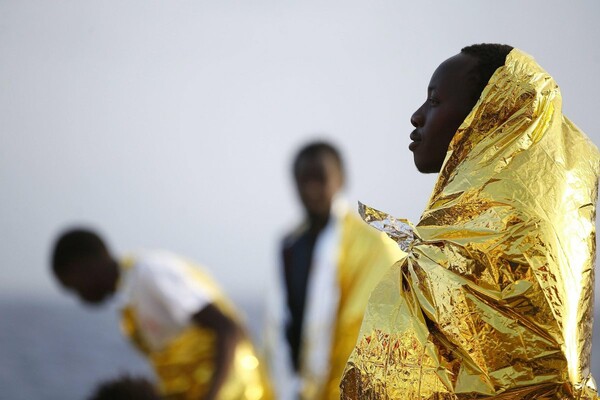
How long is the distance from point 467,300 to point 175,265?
224 centimetres

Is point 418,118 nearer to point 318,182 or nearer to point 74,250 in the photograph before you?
point 74,250

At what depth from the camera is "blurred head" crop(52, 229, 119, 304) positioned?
3.89 meters

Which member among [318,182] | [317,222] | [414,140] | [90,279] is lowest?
[317,222]

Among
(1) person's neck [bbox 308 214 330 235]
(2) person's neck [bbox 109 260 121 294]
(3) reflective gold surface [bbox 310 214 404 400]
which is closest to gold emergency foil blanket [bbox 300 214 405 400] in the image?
(3) reflective gold surface [bbox 310 214 404 400]

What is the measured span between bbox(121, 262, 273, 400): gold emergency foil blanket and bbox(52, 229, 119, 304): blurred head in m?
0.15

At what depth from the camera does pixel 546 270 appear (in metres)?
1.61

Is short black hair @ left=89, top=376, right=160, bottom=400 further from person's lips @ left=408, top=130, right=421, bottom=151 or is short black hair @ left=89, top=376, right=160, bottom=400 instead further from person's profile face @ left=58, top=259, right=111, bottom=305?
person's profile face @ left=58, top=259, right=111, bottom=305

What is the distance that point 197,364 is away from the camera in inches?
147

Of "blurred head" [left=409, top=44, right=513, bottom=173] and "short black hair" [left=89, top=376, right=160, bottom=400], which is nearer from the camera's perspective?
"blurred head" [left=409, top=44, right=513, bottom=173]

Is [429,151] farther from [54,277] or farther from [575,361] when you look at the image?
[54,277]

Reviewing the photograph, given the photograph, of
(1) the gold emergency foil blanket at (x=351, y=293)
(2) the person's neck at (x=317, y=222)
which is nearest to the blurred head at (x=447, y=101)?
(1) the gold emergency foil blanket at (x=351, y=293)

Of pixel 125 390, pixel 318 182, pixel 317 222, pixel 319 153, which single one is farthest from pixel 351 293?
pixel 125 390

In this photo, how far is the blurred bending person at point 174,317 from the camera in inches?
143

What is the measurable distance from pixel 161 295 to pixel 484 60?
2.09 metres
